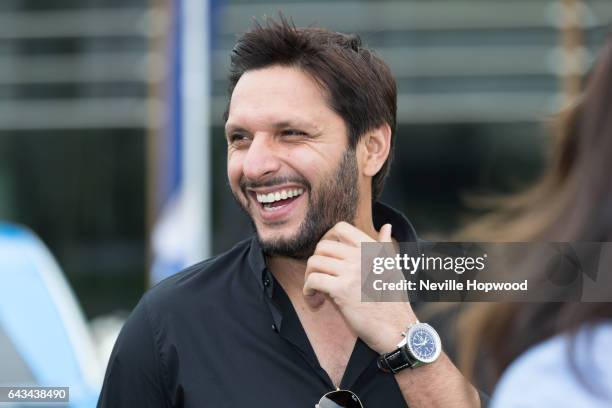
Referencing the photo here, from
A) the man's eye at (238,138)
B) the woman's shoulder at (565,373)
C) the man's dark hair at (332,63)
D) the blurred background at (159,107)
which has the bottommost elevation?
the blurred background at (159,107)

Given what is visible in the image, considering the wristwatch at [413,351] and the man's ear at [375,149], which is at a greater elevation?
the man's ear at [375,149]

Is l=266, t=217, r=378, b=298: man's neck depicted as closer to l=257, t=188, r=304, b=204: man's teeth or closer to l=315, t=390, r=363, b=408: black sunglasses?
l=257, t=188, r=304, b=204: man's teeth

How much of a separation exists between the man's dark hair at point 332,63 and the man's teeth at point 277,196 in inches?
9.5

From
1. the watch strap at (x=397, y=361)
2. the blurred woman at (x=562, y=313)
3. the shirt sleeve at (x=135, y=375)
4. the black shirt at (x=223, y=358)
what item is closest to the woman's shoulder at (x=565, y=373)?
the blurred woman at (x=562, y=313)

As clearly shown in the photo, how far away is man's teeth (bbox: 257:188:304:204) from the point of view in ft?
8.45

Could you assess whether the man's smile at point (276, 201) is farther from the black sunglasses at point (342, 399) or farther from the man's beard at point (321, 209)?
the black sunglasses at point (342, 399)

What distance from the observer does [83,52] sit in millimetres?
14828

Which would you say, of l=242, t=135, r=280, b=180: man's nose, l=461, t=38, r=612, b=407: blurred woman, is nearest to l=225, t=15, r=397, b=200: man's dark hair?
l=242, t=135, r=280, b=180: man's nose

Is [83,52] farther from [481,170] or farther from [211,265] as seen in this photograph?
[211,265]

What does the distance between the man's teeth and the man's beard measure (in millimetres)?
25

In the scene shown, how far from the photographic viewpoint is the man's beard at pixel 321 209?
8.46 ft

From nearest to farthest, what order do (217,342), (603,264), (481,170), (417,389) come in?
(603,264) → (417,389) → (217,342) → (481,170)

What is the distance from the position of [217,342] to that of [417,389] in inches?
19.4

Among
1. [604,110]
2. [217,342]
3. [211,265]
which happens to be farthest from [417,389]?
[604,110]
